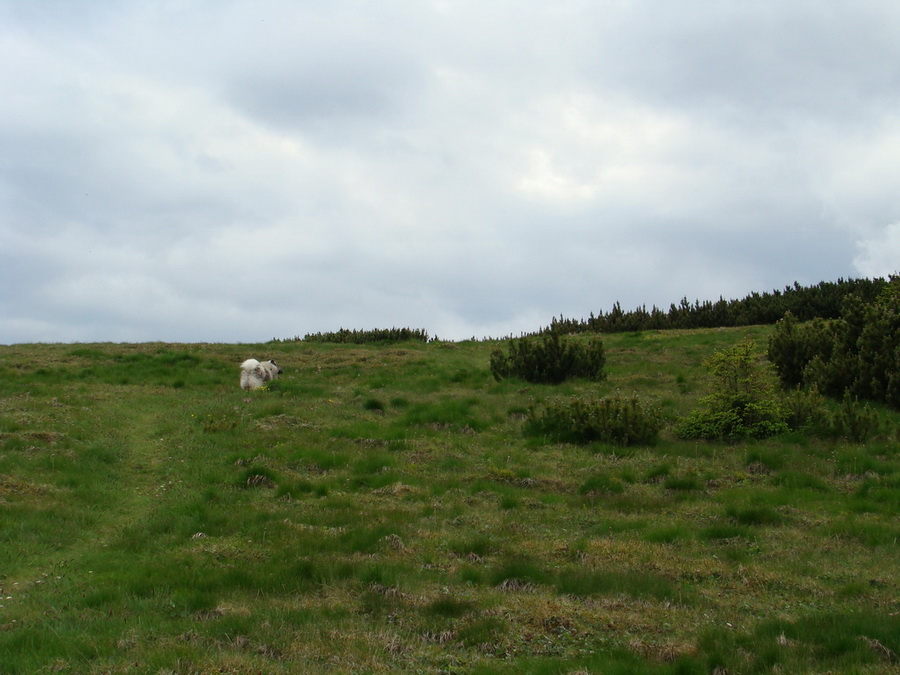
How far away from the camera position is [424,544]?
9.37 meters

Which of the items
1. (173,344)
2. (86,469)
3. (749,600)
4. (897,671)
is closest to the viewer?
(897,671)

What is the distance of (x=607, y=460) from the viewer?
13.8m

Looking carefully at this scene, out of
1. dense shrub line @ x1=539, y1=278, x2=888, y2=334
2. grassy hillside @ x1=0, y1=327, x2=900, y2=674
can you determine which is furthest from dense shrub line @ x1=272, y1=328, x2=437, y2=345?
grassy hillside @ x1=0, y1=327, x2=900, y2=674

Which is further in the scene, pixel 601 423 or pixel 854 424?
pixel 601 423

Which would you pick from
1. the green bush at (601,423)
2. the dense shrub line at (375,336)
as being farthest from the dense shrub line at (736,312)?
the green bush at (601,423)

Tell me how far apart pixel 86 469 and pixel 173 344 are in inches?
797

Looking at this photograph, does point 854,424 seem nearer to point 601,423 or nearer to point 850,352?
point 850,352

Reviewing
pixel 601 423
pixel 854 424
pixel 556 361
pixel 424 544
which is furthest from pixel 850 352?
pixel 424 544

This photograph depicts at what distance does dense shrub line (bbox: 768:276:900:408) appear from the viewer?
16.4 meters

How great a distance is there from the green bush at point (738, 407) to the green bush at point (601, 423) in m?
0.92

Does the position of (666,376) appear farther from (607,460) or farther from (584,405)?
(607,460)

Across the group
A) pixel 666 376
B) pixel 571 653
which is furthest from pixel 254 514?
pixel 666 376

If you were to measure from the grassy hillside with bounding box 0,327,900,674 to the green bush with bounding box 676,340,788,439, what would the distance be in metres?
0.55

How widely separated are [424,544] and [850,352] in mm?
12753
